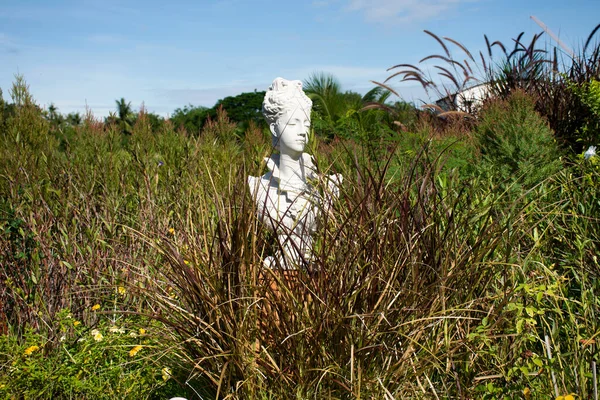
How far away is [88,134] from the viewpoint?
792cm

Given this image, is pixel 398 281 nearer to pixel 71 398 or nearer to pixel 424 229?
pixel 424 229

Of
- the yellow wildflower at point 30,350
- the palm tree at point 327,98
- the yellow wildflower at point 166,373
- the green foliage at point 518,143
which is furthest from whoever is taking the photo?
the palm tree at point 327,98

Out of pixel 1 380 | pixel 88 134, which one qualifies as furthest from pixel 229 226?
pixel 88 134

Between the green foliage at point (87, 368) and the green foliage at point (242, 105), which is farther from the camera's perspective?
the green foliage at point (242, 105)

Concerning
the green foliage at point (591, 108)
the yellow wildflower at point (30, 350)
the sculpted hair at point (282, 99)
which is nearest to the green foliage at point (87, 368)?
the yellow wildflower at point (30, 350)

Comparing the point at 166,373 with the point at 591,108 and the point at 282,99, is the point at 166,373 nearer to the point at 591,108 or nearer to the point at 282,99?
the point at 282,99

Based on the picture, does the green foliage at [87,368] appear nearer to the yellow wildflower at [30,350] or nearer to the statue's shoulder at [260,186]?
the yellow wildflower at [30,350]

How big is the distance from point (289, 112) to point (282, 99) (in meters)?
0.10

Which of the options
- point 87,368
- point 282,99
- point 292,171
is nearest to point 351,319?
point 87,368

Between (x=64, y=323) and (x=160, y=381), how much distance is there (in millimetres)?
→ 838

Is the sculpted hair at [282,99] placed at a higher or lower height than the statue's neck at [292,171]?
higher

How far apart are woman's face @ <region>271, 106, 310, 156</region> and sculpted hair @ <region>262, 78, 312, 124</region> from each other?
37mm

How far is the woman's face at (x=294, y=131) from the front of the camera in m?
3.93

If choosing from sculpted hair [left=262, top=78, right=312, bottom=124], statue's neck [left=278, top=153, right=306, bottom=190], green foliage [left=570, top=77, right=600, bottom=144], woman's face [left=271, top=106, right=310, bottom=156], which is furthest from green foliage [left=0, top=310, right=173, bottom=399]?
green foliage [left=570, top=77, right=600, bottom=144]
